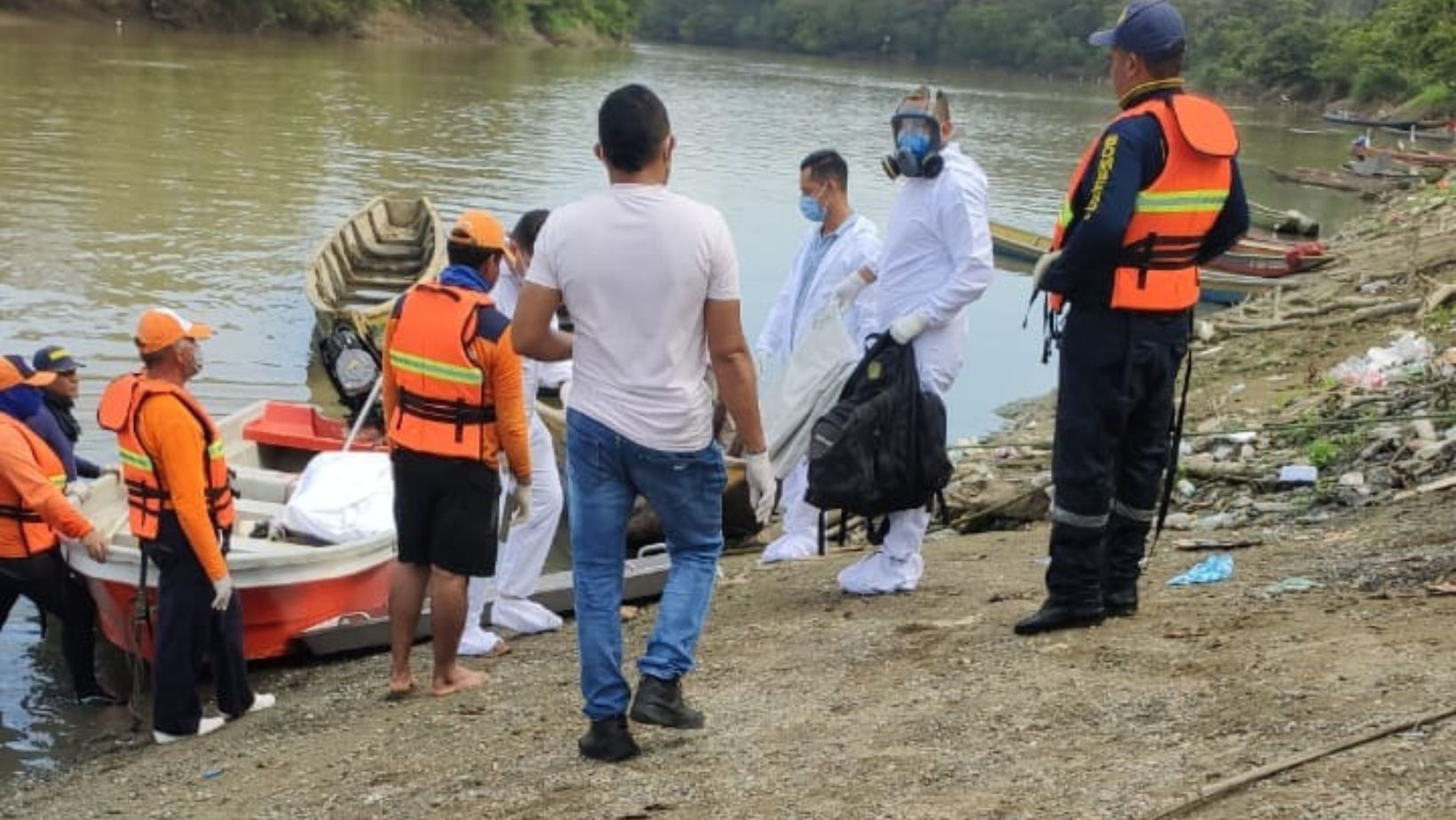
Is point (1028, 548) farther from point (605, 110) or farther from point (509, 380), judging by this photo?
point (605, 110)

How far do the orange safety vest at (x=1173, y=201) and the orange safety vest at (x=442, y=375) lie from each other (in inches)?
80.0

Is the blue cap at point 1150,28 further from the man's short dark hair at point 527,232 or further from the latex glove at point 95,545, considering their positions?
the latex glove at point 95,545

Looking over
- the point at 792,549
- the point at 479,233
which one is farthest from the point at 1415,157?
the point at 479,233

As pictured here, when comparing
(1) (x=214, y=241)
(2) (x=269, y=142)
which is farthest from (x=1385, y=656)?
(2) (x=269, y=142)

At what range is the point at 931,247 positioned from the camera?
19.1 feet

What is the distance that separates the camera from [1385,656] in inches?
172

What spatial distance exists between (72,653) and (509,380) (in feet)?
9.98

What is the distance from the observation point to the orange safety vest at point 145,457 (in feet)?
17.6

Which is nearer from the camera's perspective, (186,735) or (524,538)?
(186,735)

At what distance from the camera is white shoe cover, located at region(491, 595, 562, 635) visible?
643 cm

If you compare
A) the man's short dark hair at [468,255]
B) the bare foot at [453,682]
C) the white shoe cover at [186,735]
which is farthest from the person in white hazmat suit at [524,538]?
the white shoe cover at [186,735]

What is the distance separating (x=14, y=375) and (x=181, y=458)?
1590mm

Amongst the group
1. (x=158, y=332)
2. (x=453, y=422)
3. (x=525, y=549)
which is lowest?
(x=525, y=549)

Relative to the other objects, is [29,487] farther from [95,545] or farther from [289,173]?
[289,173]
